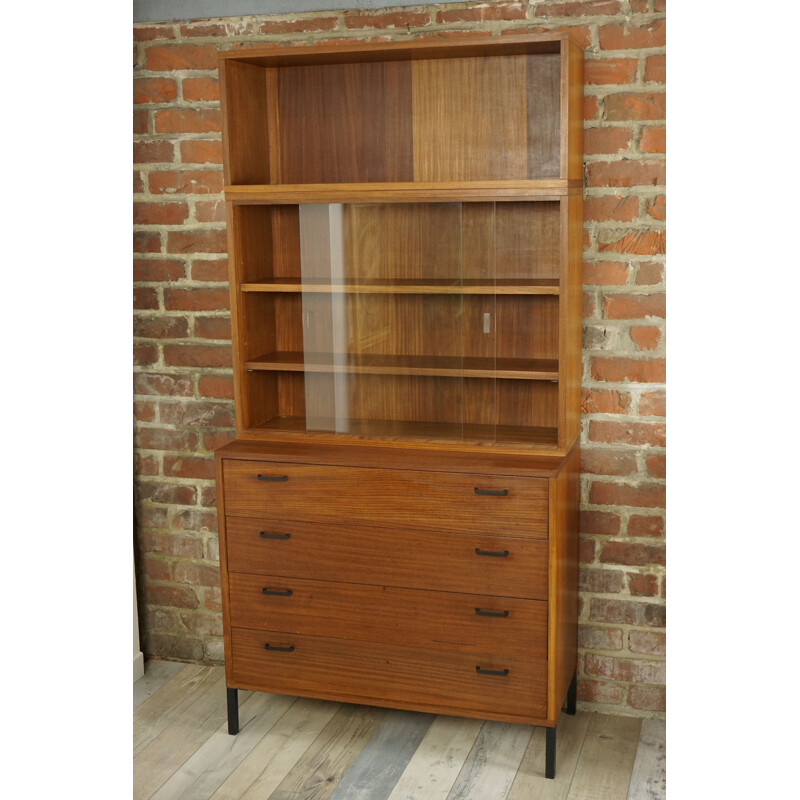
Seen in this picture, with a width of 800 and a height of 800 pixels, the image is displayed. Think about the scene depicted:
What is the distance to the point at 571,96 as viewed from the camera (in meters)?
2.39

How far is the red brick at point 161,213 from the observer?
3010 millimetres

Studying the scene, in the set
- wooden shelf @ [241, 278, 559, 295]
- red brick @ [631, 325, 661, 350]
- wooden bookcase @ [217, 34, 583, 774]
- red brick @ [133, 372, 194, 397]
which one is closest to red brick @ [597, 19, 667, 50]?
wooden bookcase @ [217, 34, 583, 774]

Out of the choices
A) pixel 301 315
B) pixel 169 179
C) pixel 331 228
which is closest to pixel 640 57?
pixel 331 228

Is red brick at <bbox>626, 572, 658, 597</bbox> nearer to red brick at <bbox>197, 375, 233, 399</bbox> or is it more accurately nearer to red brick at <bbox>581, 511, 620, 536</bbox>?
red brick at <bbox>581, 511, 620, 536</bbox>

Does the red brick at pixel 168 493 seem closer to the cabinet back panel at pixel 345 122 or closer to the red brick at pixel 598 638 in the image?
the cabinet back panel at pixel 345 122

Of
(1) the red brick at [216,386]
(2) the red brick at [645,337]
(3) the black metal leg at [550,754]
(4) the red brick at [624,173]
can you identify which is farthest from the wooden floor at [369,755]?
(4) the red brick at [624,173]

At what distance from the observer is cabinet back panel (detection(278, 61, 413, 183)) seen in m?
2.72

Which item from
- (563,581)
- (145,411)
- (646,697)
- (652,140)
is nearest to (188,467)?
(145,411)

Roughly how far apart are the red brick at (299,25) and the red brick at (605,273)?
43.5 inches

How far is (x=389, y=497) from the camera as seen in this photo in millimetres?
2518

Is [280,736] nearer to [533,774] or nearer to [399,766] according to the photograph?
[399,766]
